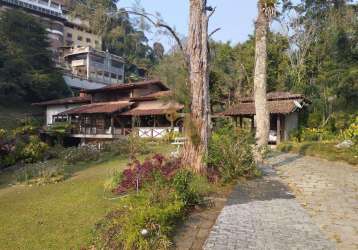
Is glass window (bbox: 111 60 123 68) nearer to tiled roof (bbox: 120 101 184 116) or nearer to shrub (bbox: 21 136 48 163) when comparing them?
tiled roof (bbox: 120 101 184 116)

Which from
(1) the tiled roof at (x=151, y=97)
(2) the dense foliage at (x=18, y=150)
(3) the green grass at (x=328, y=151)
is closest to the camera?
(3) the green grass at (x=328, y=151)

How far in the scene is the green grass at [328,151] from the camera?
14527 millimetres

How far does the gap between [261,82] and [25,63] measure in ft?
104

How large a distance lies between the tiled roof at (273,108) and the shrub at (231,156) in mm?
13259

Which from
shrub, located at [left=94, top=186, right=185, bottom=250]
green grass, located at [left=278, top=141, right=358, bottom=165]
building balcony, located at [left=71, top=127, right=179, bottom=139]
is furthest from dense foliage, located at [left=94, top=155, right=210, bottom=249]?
building balcony, located at [left=71, top=127, right=179, bottom=139]

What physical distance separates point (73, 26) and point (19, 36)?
89.0 feet

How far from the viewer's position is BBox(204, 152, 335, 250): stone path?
5.25m

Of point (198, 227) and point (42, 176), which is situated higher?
point (198, 227)

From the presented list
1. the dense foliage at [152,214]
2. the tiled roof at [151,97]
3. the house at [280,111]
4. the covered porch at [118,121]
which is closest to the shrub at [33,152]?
the covered porch at [118,121]

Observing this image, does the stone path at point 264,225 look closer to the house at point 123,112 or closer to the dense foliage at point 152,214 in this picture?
the dense foliage at point 152,214

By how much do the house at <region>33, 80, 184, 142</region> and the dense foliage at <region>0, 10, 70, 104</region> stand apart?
21.5 ft

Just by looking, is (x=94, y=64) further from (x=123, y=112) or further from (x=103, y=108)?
(x=123, y=112)

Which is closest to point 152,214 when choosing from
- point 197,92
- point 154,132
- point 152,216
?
point 152,216

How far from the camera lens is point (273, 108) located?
23922 mm
